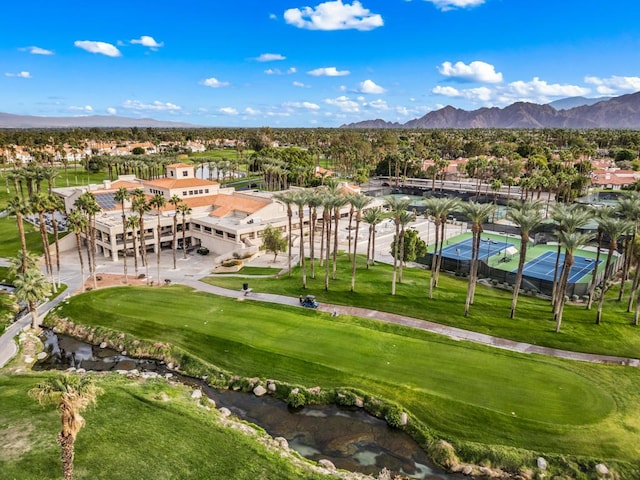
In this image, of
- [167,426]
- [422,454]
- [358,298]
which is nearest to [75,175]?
[358,298]

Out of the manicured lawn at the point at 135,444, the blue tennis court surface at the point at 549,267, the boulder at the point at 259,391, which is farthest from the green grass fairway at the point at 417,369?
the blue tennis court surface at the point at 549,267

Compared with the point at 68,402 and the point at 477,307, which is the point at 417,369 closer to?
the point at 477,307

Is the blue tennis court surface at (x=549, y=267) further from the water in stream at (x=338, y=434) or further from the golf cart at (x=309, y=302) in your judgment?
the water in stream at (x=338, y=434)

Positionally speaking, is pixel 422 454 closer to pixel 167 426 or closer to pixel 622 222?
pixel 167 426

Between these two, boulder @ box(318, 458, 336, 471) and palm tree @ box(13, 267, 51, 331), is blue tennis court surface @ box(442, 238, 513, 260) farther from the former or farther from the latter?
palm tree @ box(13, 267, 51, 331)

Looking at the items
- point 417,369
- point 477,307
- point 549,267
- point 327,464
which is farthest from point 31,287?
point 549,267

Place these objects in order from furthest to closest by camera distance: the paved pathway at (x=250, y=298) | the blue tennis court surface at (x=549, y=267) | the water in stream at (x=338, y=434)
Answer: the blue tennis court surface at (x=549, y=267)
the paved pathway at (x=250, y=298)
the water in stream at (x=338, y=434)

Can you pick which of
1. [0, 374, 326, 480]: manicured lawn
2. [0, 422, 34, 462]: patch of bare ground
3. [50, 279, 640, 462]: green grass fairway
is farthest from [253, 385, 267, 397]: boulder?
[0, 422, 34, 462]: patch of bare ground
